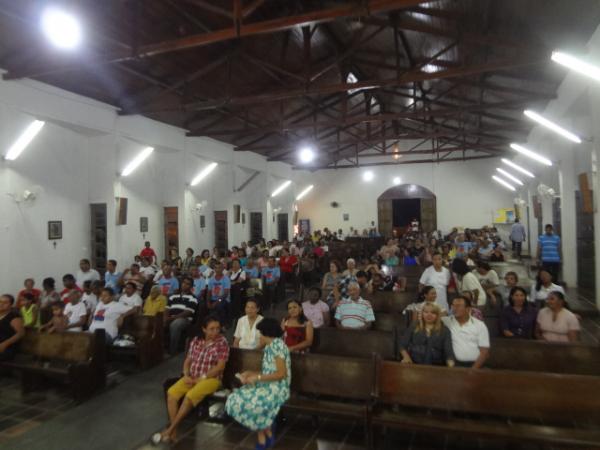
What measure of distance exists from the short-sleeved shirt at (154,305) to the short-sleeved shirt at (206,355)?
2.38m

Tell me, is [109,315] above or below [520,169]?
below

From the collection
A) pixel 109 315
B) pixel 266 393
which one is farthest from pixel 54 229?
pixel 266 393

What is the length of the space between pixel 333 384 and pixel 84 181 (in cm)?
859

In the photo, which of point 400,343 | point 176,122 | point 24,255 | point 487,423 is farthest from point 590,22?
point 24,255

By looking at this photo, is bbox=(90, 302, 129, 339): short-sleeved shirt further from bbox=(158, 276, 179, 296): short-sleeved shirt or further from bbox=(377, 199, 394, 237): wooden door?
bbox=(377, 199, 394, 237): wooden door

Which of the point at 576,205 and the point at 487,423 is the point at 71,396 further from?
the point at 576,205

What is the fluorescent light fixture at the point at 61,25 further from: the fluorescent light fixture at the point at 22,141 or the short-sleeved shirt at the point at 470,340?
the short-sleeved shirt at the point at 470,340

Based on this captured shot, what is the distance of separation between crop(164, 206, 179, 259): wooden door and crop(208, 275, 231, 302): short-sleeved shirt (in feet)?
17.6

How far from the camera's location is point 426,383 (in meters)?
3.11

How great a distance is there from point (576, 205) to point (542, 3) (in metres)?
5.04

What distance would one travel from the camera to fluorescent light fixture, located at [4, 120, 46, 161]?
739cm

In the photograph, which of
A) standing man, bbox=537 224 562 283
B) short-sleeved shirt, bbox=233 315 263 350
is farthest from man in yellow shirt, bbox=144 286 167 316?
standing man, bbox=537 224 562 283

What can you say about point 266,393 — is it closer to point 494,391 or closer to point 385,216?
point 494,391

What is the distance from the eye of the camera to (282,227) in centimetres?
1933
